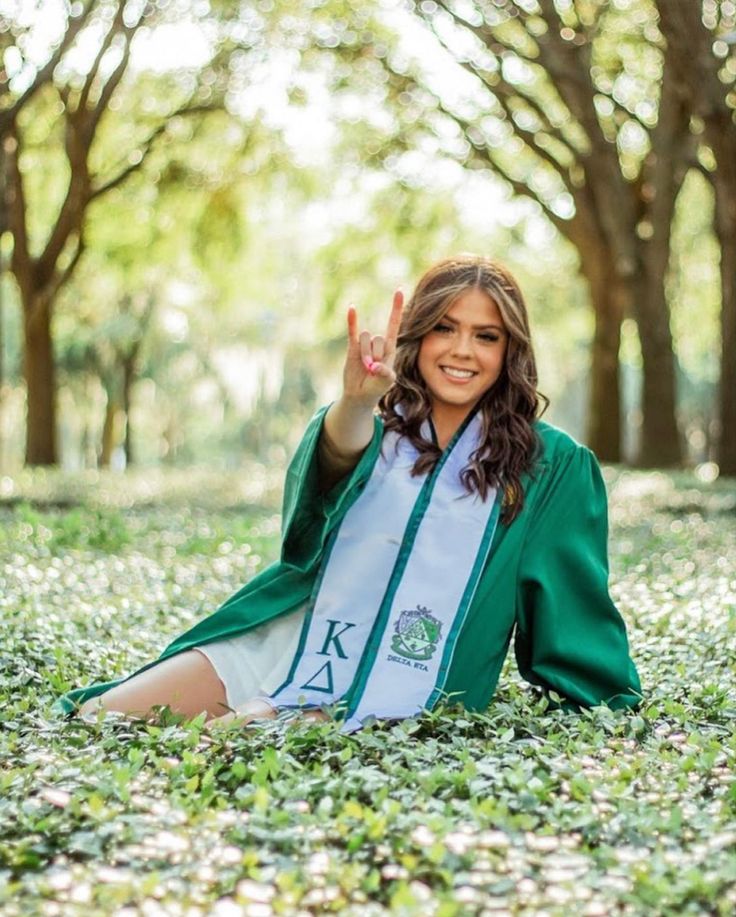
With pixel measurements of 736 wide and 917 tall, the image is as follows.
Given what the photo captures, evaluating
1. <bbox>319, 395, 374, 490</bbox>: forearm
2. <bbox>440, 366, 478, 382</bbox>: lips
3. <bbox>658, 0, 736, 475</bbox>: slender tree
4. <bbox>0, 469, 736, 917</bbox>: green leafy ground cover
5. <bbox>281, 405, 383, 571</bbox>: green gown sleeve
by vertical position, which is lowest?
<bbox>0, 469, 736, 917</bbox>: green leafy ground cover

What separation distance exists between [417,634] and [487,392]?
2.96ft

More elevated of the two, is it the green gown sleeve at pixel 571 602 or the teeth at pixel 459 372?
the teeth at pixel 459 372

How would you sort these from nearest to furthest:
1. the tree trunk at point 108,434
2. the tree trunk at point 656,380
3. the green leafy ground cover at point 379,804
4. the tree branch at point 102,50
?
1. the green leafy ground cover at point 379,804
2. the tree branch at point 102,50
3. the tree trunk at point 656,380
4. the tree trunk at point 108,434

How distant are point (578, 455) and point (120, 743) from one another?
186cm

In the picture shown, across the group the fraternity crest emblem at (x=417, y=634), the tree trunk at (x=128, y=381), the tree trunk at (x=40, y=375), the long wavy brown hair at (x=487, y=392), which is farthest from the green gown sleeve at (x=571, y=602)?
the tree trunk at (x=128, y=381)

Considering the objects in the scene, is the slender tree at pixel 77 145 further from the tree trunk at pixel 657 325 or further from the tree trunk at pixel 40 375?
the tree trunk at pixel 657 325

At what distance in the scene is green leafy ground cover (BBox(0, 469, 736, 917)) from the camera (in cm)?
293

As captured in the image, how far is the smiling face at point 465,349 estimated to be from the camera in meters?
4.62

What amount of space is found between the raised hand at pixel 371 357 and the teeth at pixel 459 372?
0.44 m

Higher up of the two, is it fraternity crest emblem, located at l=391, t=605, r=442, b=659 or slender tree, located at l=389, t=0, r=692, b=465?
slender tree, located at l=389, t=0, r=692, b=465

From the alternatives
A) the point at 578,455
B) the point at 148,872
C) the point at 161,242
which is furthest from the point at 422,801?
the point at 161,242

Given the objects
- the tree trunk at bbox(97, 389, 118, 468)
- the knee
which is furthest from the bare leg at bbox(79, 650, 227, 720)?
the tree trunk at bbox(97, 389, 118, 468)

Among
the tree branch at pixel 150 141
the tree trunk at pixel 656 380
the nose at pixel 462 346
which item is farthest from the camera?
the tree branch at pixel 150 141

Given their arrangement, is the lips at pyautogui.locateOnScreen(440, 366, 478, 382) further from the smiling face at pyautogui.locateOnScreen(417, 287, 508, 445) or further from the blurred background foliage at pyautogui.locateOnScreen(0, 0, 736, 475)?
the blurred background foliage at pyautogui.locateOnScreen(0, 0, 736, 475)
